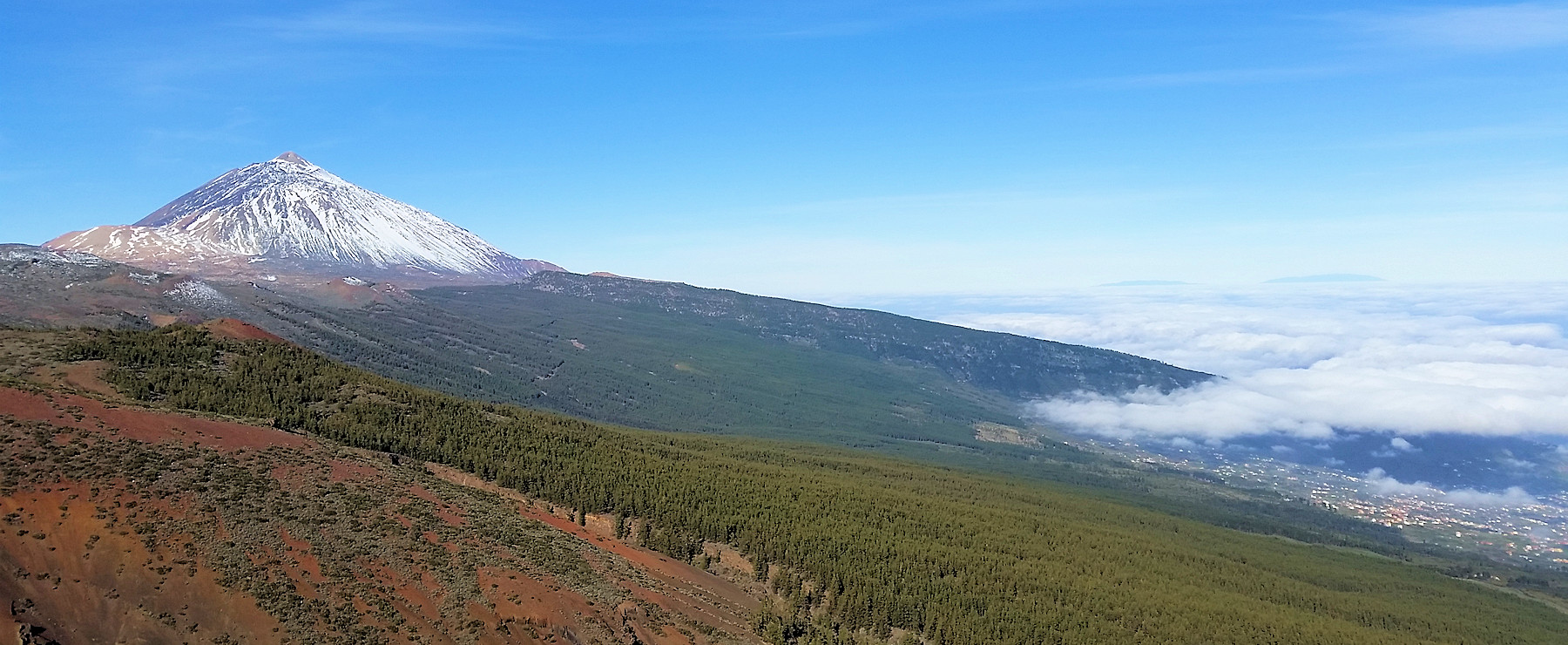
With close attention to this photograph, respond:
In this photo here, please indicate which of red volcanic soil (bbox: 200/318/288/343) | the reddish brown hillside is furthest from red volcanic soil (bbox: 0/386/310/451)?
red volcanic soil (bbox: 200/318/288/343)

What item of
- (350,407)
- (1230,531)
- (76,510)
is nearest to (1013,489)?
(1230,531)

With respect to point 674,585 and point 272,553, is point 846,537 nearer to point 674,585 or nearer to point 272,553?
point 674,585

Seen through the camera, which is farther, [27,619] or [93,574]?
[93,574]

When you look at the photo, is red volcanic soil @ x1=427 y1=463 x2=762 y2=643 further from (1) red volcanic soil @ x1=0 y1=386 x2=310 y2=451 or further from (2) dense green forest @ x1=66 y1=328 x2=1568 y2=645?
(1) red volcanic soil @ x1=0 y1=386 x2=310 y2=451

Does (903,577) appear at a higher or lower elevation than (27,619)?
lower

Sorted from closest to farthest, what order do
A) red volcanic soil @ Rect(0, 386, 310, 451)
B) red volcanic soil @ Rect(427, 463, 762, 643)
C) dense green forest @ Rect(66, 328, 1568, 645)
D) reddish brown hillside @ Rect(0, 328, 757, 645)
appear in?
reddish brown hillside @ Rect(0, 328, 757, 645) < red volcanic soil @ Rect(0, 386, 310, 451) < red volcanic soil @ Rect(427, 463, 762, 643) < dense green forest @ Rect(66, 328, 1568, 645)

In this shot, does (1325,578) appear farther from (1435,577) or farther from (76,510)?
(76,510)
